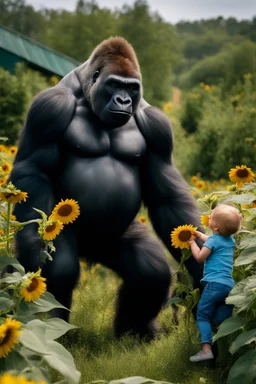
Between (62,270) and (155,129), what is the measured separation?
3.03 feet

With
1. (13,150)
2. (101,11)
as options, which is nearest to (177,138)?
(13,150)

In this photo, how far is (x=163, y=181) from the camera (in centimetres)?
425

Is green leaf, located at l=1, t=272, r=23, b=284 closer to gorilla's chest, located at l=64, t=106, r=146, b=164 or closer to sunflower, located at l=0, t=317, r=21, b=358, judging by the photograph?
sunflower, located at l=0, t=317, r=21, b=358

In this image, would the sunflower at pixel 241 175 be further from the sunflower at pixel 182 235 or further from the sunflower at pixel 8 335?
the sunflower at pixel 8 335

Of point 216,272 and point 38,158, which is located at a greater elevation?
point 38,158

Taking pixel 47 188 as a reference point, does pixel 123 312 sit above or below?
below

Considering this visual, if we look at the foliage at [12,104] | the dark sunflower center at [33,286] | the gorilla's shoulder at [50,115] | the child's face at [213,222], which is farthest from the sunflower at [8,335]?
the foliage at [12,104]

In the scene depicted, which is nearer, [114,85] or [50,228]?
[50,228]

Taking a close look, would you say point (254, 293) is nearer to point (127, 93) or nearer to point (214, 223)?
point (214, 223)

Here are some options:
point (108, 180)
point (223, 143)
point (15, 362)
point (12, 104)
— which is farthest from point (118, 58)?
point (223, 143)

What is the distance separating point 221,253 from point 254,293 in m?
0.37

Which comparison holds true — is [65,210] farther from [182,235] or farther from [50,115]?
[50,115]

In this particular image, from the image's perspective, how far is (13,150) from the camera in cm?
588

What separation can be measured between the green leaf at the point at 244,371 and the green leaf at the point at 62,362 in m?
0.62
